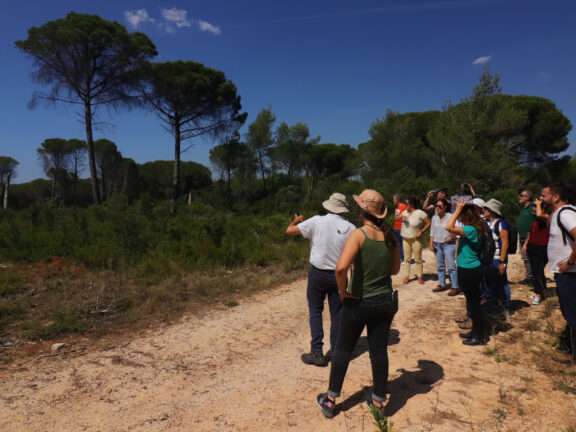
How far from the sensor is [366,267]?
2.51 metres

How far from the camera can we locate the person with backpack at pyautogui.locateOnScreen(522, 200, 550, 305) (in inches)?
192

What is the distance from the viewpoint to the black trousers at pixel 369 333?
8.21 feet

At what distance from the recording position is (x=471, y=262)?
12.5ft

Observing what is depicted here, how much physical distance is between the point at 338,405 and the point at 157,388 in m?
1.48

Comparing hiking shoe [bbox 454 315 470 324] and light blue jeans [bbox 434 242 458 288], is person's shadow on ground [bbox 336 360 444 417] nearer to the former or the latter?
hiking shoe [bbox 454 315 470 324]

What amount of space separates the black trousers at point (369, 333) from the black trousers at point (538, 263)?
349cm

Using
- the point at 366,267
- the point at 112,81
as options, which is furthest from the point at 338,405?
the point at 112,81

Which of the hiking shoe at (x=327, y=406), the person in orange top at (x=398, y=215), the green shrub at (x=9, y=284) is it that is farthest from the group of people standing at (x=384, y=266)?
the green shrub at (x=9, y=284)

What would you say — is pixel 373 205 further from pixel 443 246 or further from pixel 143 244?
pixel 143 244

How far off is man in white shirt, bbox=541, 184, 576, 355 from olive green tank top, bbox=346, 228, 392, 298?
1.77m

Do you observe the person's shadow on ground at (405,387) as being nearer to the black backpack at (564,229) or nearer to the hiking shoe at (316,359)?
the hiking shoe at (316,359)

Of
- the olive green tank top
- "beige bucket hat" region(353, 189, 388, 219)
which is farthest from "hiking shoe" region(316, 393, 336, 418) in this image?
"beige bucket hat" region(353, 189, 388, 219)

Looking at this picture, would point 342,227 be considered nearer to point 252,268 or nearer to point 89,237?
point 252,268

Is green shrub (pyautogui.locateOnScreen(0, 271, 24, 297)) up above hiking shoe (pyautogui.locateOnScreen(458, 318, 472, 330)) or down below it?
above
